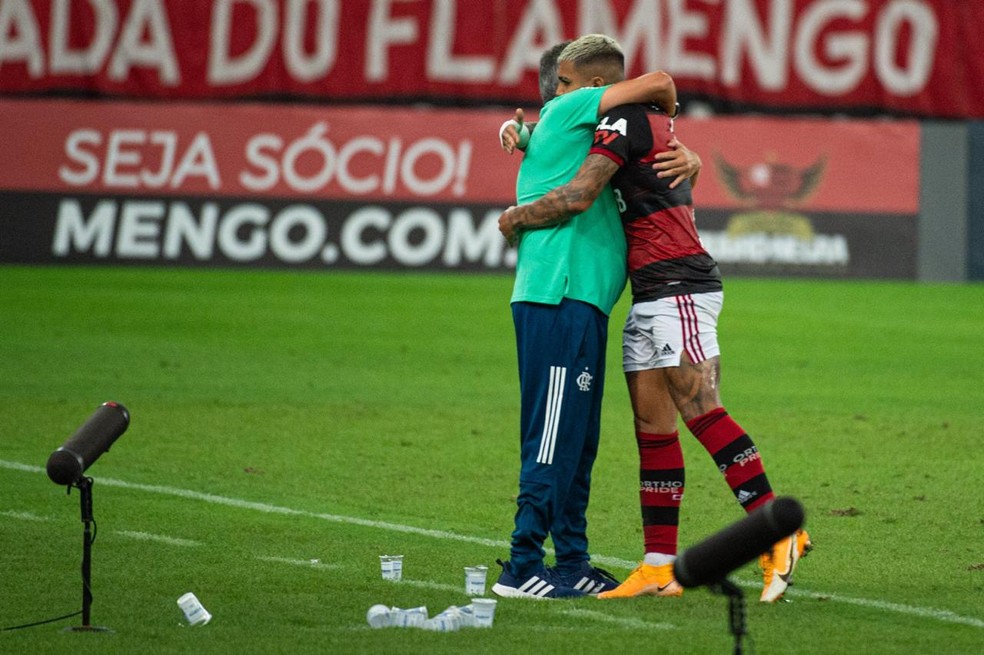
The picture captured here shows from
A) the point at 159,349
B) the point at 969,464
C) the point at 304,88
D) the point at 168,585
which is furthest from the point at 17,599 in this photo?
the point at 304,88

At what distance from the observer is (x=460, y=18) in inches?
947

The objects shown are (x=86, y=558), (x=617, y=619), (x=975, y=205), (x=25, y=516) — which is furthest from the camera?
(x=975, y=205)

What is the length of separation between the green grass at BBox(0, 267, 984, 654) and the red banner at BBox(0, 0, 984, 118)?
479 cm

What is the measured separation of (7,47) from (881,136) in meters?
11.9

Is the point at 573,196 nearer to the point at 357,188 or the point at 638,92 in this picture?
the point at 638,92

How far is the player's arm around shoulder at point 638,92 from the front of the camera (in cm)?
648

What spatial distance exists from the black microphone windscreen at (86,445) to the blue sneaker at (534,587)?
1.57 meters

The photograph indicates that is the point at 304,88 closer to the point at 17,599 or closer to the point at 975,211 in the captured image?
the point at 975,211

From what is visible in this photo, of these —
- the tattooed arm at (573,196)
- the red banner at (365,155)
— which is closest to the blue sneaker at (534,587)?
the tattooed arm at (573,196)

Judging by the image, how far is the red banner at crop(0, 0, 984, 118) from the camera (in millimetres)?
23562

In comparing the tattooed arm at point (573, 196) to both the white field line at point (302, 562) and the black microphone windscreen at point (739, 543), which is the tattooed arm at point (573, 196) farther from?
the black microphone windscreen at point (739, 543)

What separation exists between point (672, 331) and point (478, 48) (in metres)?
17.9

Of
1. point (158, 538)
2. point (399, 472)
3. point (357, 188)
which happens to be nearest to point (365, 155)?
point (357, 188)

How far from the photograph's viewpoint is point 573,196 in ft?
21.1
